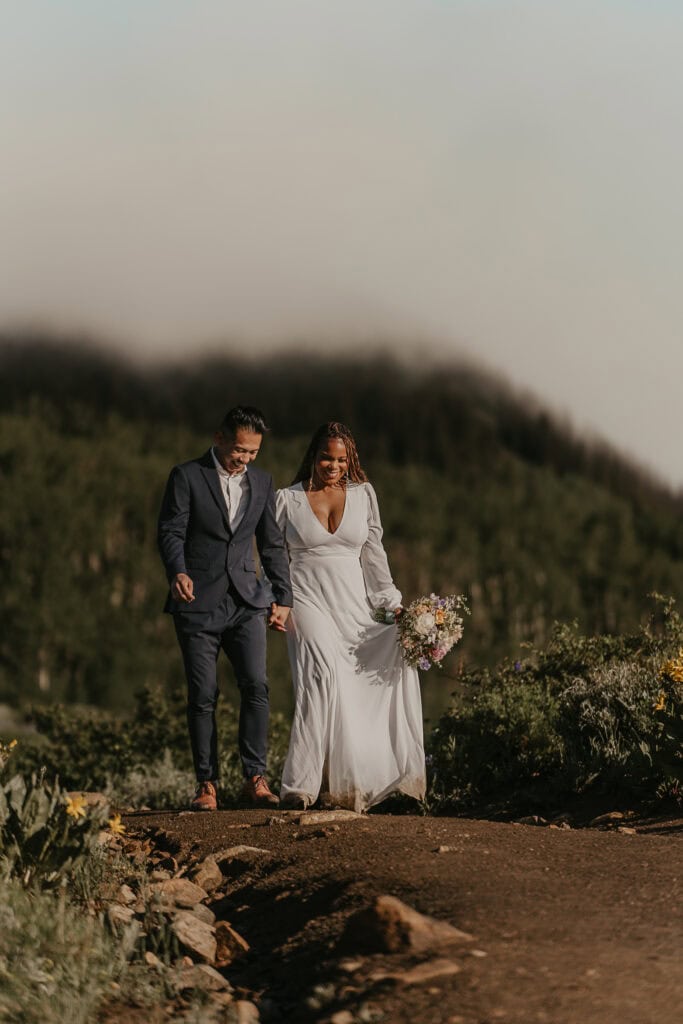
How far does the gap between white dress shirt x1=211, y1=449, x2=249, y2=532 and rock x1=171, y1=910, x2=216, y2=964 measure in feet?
9.77

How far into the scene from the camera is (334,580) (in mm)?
8125

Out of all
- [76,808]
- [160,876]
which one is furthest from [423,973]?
[160,876]

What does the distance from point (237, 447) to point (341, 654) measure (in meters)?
1.39

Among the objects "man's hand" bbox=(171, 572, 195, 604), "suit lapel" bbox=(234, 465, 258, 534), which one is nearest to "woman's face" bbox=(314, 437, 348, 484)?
"suit lapel" bbox=(234, 465, 258, 534)

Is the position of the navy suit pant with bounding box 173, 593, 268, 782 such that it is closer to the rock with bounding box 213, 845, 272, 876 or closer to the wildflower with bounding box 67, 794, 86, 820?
the rock with bounding box 213, 845, 272, 876

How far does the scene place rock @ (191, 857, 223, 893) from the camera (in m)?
5.93

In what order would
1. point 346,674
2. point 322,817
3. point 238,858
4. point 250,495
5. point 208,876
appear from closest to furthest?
1. point 208,876
2. point 238,858
3. point 322,817
4. point 250,495
5. point 346,674

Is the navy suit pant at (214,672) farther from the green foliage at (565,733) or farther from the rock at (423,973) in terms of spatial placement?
the rock at (423,973)

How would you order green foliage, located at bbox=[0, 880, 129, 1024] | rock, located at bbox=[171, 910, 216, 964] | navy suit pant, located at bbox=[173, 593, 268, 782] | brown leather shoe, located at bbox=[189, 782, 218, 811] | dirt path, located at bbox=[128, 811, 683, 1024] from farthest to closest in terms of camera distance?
1. brown leather shoe, located at bbox=[189, 782, 218, 811]
2. navy suit pant, located at bbox=[173, 593, 268, 782]
3. rock, located at bbox=[171, 910, 216, 964]
4. green foliage, located at bbox=[0, 880, 129, 1024]
5. dirt path, located at bbox=[128, 811, 683, 1024]

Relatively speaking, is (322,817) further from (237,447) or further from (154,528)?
(154,528)

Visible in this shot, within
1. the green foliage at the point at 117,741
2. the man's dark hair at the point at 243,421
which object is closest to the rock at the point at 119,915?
the man's dark hair at the point at 243,421

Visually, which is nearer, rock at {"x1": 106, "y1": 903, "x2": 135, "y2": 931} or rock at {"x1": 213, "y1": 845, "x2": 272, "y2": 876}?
rock at {"x1": 106, "y1": 903, "x2": 135, "y2": 931}

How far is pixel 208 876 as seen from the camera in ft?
19.5

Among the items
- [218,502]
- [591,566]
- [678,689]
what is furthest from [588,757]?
[591,566]
